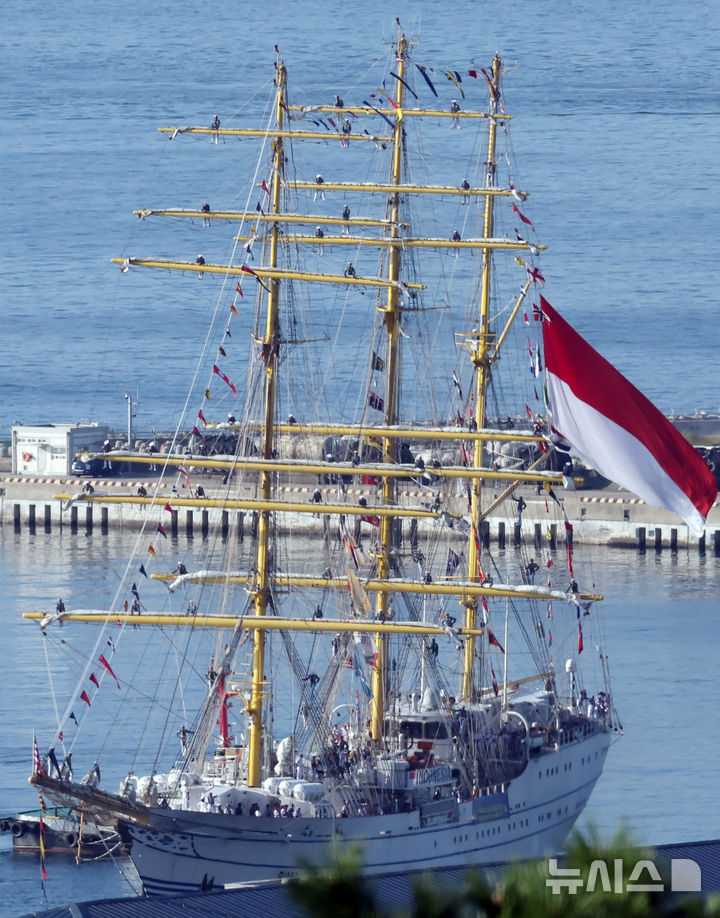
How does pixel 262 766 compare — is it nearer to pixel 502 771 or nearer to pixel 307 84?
pixel 502 771

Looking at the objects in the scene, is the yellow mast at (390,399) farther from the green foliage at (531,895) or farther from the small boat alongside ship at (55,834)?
the green foliage at (531,895)

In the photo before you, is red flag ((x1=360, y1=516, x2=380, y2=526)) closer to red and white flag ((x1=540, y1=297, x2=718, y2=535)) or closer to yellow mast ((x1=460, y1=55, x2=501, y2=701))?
yellow mast ((x1=460, y1=55, x2=501, y2=701))

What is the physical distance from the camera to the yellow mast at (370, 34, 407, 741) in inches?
1697

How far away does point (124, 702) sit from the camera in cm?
5256

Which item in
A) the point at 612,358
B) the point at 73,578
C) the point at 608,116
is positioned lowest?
the point at 73,578

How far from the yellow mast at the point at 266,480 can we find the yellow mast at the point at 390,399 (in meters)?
2.40

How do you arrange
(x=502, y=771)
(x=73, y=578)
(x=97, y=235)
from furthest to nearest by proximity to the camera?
(x=97, y=235) < (x=73, y=578) < (x=502, y=771)

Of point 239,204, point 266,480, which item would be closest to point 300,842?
point 266,480

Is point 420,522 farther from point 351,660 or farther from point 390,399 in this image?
point 351,660

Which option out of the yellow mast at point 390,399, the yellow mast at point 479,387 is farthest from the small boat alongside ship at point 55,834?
the yellow mast at point 479,387

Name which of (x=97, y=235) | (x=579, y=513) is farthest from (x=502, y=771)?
(x=97, y=235)

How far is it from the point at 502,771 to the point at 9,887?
8.56 m

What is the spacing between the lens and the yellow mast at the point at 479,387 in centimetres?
4606

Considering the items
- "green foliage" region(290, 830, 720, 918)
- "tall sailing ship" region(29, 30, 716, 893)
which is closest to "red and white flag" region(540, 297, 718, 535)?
"tall sailing ship" region(29, 30, 716, 893)
